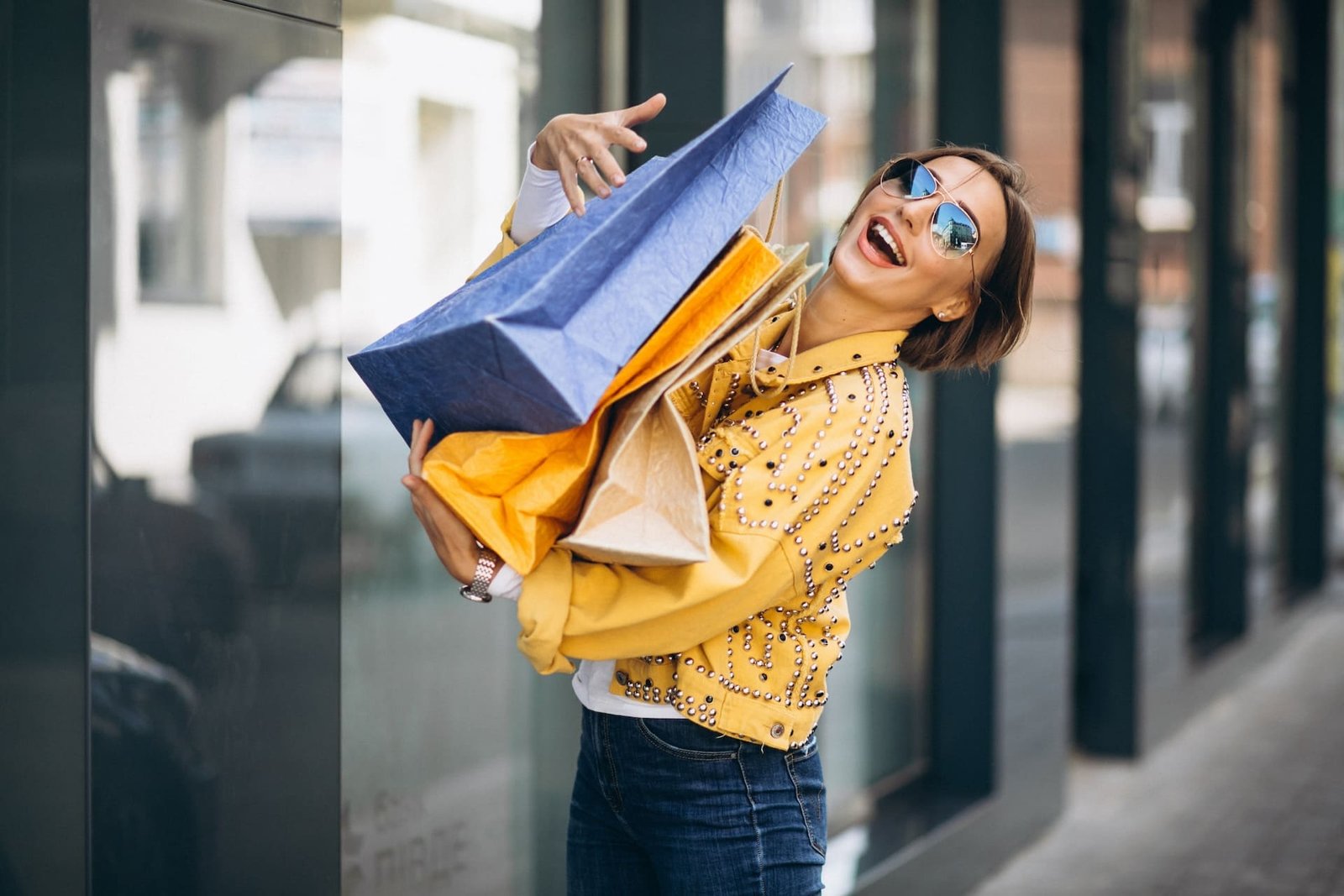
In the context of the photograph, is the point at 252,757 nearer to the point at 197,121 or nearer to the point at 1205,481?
the point at 197,121

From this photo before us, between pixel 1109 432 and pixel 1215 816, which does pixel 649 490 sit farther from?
pixel 1109 432

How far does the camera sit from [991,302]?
2.04 metres

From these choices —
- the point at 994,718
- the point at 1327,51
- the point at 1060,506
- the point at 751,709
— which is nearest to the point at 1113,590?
the point at 1060,506

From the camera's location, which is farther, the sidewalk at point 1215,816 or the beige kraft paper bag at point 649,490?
the sidewalk at point 1215,816

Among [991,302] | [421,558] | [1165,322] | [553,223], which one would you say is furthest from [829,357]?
[1165,322]

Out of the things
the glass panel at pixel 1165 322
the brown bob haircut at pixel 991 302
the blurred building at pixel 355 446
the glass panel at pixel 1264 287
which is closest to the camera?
the brown bob haircut at pixel 991 302

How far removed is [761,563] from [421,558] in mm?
1482

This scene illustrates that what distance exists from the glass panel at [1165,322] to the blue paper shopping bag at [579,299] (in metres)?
4.91

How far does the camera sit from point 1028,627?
17.0ft

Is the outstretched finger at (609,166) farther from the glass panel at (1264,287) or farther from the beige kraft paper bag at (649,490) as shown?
the glass panel at (1264,287)

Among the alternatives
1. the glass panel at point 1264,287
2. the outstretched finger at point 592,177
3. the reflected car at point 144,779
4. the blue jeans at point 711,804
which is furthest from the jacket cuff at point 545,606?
the glass panel at point 1264,287

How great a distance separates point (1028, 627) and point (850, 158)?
6.05ft

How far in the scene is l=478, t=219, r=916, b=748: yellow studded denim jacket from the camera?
1.67 metres

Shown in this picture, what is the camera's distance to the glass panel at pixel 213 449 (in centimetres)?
220
